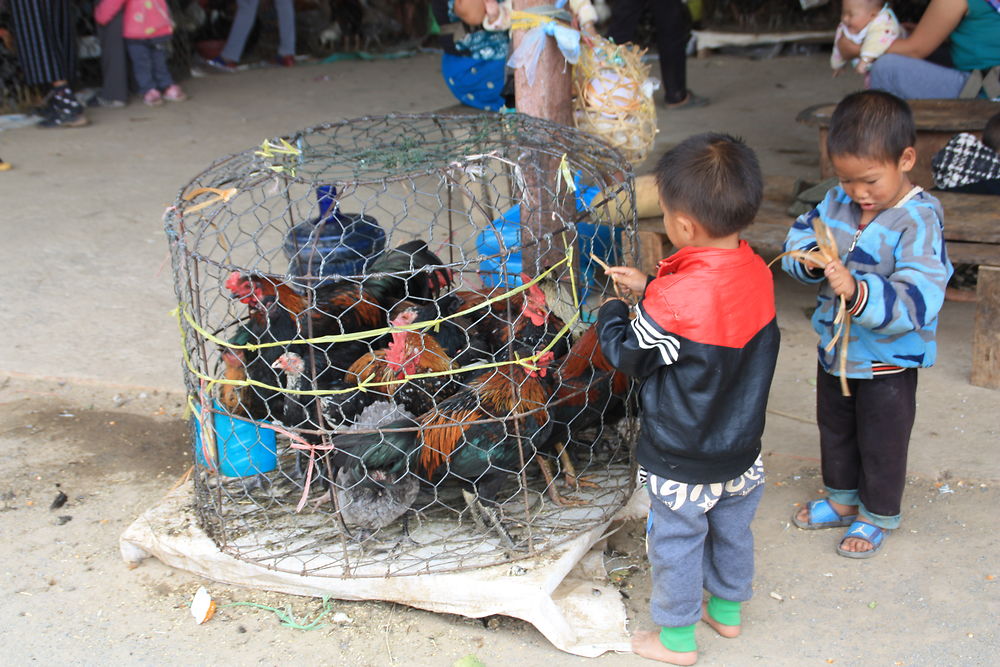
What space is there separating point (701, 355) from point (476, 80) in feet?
11.6

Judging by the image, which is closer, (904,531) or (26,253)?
(904,531)

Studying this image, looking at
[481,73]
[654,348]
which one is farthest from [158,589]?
[481,73]

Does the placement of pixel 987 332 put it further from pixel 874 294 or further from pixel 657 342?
pixel 657 342

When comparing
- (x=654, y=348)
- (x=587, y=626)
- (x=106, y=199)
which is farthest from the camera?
(x=106, y=199)

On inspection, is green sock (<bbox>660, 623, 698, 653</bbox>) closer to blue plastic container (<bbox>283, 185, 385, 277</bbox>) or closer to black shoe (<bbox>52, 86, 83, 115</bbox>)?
blue plastic container (<bbox>283, 185, 385, 277</bbox>)

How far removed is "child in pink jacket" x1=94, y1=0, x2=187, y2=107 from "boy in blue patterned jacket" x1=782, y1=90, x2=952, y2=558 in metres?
6.59

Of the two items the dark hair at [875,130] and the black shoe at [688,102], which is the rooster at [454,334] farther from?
the black shoe at [688,102]

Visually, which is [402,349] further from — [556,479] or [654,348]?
[654,348]

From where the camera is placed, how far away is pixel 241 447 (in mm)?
2764

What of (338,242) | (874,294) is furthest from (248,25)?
(874,294)

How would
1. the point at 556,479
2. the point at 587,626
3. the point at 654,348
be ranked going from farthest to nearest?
1. the point at 556,479
2. the point at 587,626
3. the point at 654,348

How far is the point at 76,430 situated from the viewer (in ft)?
11.2

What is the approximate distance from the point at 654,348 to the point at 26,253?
4133 mm

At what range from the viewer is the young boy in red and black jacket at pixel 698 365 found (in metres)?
1.98
